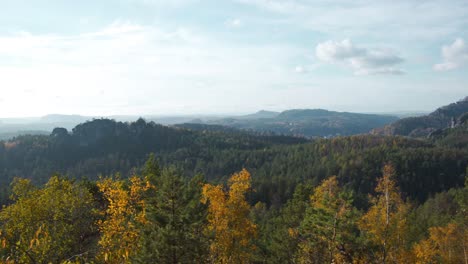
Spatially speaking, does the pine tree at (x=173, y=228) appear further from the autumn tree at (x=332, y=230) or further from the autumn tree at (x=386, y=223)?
the autumn tree at (x=386, y=223)

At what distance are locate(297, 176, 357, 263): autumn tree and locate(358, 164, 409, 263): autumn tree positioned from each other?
2.18 meters

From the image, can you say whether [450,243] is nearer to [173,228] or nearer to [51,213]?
[173,228]

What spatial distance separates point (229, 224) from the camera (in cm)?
3108

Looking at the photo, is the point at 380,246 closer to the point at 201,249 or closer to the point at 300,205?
the point at 300,205

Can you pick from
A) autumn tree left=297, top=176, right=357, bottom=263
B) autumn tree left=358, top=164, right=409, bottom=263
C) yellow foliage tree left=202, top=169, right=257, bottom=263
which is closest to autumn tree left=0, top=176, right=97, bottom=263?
yellow foliage tree left=202, top=169, right=257, bottom=263

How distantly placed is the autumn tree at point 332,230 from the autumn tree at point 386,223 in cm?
218

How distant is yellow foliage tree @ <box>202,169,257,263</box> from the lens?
30.0 metres

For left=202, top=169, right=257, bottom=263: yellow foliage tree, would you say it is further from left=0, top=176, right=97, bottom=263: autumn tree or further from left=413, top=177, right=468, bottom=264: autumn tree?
left=413, top=177, right=468, bottom=264: autumn tree

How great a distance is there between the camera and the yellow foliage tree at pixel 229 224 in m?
30.0

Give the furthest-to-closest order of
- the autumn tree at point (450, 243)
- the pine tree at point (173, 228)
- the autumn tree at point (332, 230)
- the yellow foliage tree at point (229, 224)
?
the autumn tree at point (450, 243) < the autumn tree at point (332, 230) < the yellow foliage tree at point (229, 224) < the pine tree at point (173, 228)

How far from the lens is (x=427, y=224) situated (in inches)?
2702

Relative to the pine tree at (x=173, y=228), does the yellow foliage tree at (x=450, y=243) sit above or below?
below

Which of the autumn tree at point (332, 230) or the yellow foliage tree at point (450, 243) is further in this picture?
the yellow foliage tree at point (450, 243)

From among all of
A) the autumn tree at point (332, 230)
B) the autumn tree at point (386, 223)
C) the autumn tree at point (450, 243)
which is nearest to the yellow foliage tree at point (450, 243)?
the autumn tree at point (450, 243)
